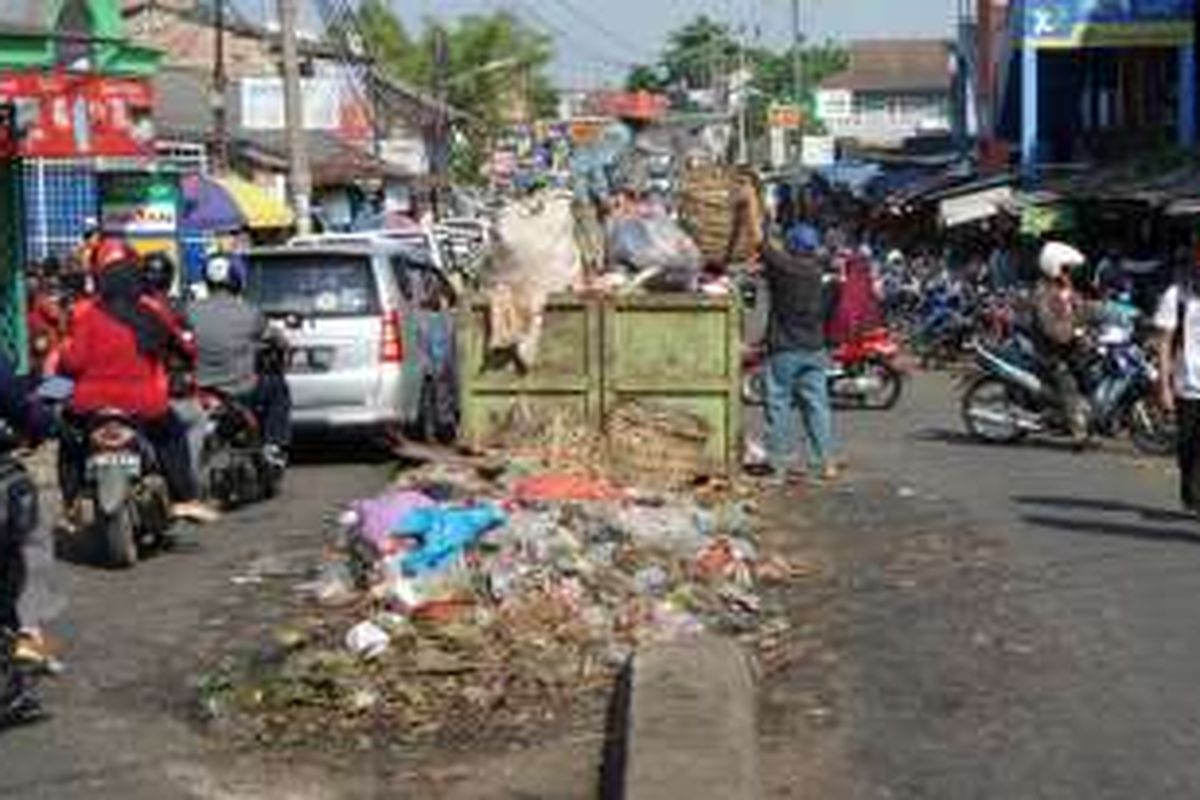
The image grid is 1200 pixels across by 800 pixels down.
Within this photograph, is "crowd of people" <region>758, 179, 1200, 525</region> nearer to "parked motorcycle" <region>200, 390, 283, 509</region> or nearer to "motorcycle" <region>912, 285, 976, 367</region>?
"motorcycle" <region>912, 285, 976, 367</region>

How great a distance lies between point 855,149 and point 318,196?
30.5m

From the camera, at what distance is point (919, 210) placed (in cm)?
4753

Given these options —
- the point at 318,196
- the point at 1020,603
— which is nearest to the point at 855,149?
the point at 318,196

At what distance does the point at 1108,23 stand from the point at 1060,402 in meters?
17.4

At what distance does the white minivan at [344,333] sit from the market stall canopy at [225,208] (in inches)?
452

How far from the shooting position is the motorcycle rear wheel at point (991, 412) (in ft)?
66.1

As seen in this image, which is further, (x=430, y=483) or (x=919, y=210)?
(x=919, y=210)

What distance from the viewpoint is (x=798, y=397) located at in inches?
642

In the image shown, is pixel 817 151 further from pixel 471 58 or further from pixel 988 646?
pixel 988 646

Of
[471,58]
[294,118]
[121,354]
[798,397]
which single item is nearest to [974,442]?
[798,397]

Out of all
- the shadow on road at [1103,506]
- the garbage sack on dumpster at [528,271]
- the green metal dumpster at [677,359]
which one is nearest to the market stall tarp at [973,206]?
the shadow on road at [1103,506]

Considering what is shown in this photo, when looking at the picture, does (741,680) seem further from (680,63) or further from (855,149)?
(680,63)

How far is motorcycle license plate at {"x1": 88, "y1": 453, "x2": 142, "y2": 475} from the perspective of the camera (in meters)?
12.0

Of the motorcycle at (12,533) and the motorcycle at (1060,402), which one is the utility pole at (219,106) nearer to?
the motorcycle at (1060,402)
